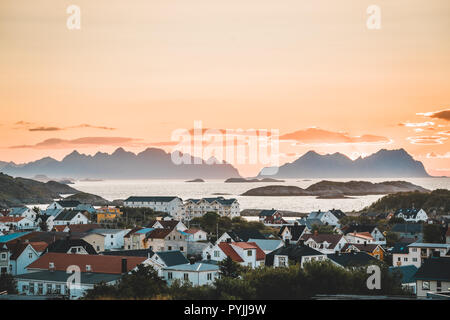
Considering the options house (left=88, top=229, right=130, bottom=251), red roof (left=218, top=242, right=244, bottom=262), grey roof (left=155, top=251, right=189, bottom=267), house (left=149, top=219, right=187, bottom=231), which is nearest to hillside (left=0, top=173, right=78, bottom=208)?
house (left=149, top=219, right=187, bottom=231)

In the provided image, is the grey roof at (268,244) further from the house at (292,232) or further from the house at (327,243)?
the house at (292,232)

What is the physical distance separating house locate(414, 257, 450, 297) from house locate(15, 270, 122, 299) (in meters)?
6.55

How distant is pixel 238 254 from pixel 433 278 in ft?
18.1

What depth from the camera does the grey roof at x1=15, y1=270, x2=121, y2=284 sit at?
40.9 ft

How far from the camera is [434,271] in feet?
43.5

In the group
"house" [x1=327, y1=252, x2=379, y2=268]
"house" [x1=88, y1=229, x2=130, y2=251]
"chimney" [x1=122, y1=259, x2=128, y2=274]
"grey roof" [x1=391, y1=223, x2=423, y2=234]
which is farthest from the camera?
"grey roof" [x1=391, y1=223, x2=423, y2=234]

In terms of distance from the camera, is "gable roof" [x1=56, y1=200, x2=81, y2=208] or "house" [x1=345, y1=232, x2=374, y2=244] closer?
"house" [x1=345, y1=232, x2=374, y2=244]

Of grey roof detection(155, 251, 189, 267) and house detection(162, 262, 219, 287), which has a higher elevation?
grey roof detection(155, 251, 189, 267)

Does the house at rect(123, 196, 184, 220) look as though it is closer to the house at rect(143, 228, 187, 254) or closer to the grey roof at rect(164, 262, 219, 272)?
the house at rect(143, 228, 187, 254)

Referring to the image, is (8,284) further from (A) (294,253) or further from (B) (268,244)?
(B) (268,244)

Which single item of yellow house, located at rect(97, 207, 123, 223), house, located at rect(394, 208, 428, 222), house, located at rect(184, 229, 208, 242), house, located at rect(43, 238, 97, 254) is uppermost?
house, located at rect(43, 238, 97, 254)

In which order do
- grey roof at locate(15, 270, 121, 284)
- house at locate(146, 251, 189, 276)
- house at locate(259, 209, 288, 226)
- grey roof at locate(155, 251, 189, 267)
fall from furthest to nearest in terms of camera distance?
house at locate(259, 209, 288, 226) → grey roof at locate(155, 251, 189, 267) → house at locate(146, 251, 189, 276) → grey roof at locate(15, 270, 121, 284)

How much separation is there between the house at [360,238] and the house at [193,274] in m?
12.1

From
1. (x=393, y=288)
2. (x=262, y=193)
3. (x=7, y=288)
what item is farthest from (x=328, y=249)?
(x=262, y=193)
